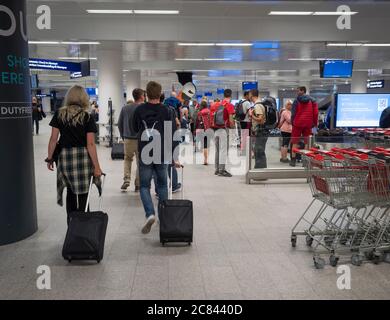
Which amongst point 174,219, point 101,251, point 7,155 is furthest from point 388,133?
point 7,155

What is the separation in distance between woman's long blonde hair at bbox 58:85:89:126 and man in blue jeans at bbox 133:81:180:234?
0.71m

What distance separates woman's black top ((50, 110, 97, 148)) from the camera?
180 inches

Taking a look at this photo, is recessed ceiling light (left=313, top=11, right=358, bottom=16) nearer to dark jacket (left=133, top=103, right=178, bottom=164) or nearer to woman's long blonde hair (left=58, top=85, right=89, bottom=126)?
dark jacket (left=133, top=103, right=178, bottom=164)

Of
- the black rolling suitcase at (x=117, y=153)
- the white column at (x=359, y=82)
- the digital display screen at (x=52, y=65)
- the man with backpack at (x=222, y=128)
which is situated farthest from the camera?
the white column at (x=359, y=82)

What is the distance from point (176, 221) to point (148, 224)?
49 cm

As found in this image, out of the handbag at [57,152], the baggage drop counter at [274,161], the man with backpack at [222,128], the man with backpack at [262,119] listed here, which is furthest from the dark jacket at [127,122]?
the handbag at [57,152]

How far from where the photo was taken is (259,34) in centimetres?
1168

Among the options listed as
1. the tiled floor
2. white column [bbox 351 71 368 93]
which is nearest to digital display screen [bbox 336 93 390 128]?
the tiled floor

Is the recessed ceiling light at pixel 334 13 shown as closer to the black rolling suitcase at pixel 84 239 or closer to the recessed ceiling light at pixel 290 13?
the recessed ceiling light at pixel 290 13

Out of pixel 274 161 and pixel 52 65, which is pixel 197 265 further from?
pixel 52 65

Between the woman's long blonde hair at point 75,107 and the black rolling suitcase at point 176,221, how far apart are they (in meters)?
1.27

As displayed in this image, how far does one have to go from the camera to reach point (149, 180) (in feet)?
17.2

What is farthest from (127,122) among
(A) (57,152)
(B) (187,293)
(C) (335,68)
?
(C) (335,68)

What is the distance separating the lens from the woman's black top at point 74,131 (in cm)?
457
